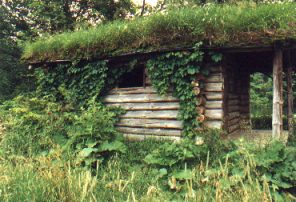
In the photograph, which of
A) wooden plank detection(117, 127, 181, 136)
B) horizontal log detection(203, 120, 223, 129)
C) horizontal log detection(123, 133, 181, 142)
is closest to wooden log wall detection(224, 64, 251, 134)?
horizontal log detection(203, 120, 223, 129)

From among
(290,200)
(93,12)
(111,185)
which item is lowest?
(290,200)

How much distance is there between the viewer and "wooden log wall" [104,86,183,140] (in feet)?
27.2

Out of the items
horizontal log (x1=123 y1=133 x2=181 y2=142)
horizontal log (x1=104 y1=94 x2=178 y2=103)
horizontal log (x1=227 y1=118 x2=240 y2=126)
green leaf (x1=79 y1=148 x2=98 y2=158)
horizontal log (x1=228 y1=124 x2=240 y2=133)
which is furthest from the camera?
horizontal log (x1=227 y1=118 x2=240 y2=126)

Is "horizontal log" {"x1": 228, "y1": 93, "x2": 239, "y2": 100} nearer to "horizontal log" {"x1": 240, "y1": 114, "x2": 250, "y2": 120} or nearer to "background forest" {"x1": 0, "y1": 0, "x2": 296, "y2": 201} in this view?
"horizontal log" {"x1": 240, "y1": 114, "x2": 250, "y2": 120}

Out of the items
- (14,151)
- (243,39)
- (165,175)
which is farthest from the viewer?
(14,151)

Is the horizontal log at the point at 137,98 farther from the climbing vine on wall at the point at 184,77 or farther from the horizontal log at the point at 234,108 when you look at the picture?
the horizontal log at the point at 234,108

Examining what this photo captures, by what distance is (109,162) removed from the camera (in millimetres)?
5453

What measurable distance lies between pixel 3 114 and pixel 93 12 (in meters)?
11.7

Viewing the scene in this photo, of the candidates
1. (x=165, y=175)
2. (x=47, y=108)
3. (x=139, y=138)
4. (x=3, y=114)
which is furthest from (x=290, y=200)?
(x=3, y=114)

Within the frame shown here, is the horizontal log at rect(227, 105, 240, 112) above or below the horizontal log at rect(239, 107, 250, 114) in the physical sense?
above

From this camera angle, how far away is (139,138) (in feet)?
28.9

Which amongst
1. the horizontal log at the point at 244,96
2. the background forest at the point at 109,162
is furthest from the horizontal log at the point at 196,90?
the horizontal log at the point at 244,96

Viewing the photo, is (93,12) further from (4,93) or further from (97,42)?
(97,42)

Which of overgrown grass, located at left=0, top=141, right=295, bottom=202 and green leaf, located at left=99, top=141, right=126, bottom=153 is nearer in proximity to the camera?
overgrown grass, located at left=0, top=141, right=295, bottom=202
